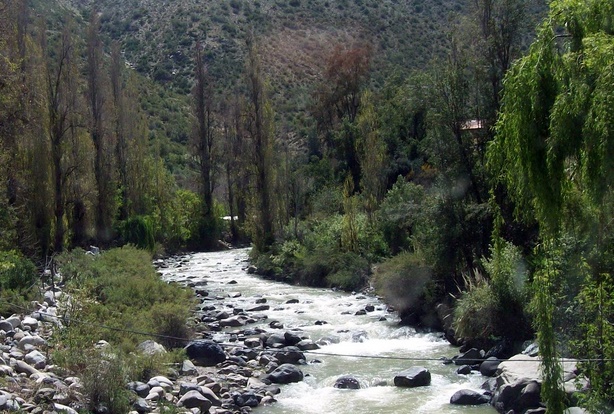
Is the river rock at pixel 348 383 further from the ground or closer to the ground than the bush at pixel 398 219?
closer to the ground

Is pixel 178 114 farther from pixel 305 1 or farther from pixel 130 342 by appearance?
pixel 130 342

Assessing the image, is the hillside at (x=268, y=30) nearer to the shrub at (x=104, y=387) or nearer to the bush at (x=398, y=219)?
the bush at (x=398, y=219)

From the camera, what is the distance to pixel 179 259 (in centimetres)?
4269

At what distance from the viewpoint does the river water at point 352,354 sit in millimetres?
14500

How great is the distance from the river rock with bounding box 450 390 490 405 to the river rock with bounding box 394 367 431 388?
4.33ft

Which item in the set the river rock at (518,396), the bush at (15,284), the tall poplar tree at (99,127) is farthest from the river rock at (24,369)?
the tall poplar tree at (99,127)

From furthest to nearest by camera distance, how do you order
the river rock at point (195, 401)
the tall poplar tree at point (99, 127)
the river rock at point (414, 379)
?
the tall poplar tree at point (99, 127) < the river rock at point (414, 379) < the river rock at point (195, 401)

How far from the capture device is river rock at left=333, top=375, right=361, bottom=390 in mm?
15656

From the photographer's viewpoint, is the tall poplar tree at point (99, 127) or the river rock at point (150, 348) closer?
the river rock at point (150, 348)

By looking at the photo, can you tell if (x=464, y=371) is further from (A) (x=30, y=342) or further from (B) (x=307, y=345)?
(A) (x=30, y=342)

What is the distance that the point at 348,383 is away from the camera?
15734mm

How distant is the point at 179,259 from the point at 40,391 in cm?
3048

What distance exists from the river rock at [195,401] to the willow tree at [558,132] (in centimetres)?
734

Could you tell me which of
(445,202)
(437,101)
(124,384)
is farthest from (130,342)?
(437,101)
